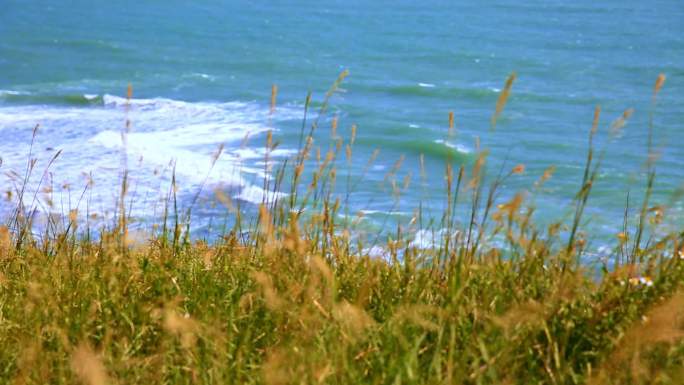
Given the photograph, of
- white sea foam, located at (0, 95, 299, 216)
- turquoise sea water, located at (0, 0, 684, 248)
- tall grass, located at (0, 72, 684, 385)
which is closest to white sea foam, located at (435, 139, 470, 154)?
turquoise sea water, located at (0, 0, 684, 248)

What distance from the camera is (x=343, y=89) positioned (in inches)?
361

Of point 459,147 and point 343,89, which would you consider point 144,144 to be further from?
point 343,89

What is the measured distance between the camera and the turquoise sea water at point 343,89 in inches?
562

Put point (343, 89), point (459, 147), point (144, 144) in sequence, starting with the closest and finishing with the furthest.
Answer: point (343, 89) < point (144, 144) < point (459, 147)

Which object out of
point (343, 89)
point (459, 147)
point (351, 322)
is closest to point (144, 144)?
point (459, 147)

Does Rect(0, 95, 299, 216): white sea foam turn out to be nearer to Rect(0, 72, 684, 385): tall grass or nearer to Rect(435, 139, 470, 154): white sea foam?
Rect(435, 139, 470, 154): white sea foam

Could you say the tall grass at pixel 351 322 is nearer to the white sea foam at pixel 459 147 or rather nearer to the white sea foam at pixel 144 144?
the white sea foam at pixel 144 144

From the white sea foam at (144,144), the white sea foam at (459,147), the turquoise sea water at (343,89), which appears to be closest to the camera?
the white sea foam at (144,144)

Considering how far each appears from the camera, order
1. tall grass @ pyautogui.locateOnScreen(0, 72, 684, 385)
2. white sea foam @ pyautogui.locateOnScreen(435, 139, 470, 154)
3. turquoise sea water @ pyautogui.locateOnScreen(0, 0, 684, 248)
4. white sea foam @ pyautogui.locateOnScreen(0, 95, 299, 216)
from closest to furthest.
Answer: tall grass @ pyautogui.locateOnScreen(0, 72, 684, 385) < white sea foam @ pyautogui.locateOnScreen(0, 95, 299, 216) < turquoise sea water @ pyautogui.locateOnScreen(0, 0, 684, 248) < white sea foam @ pyautogui.locateOnScreen(435, 139, 470, 154)

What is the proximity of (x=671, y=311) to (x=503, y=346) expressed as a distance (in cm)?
47

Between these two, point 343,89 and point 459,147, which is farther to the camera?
point 459,147

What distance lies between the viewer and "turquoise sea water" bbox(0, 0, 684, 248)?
1427cm

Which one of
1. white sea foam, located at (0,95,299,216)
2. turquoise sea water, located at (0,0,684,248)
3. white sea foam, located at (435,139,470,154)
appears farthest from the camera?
white sea foam, located at (435,139,470,154)

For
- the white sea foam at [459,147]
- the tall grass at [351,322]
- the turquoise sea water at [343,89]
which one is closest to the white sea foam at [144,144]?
the turquoise sea water at [343,89]
